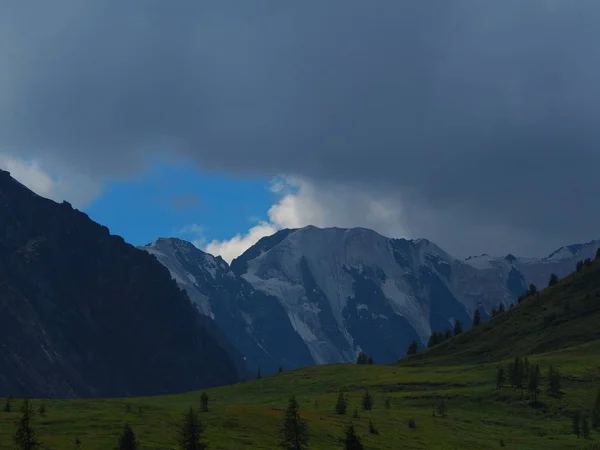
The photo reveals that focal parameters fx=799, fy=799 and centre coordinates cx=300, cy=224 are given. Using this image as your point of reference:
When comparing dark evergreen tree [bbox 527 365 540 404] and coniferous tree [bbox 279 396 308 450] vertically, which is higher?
dark evergreen tree [bbox 527 365 540 404]

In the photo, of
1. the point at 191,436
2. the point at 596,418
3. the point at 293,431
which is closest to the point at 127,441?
the point at 191,436

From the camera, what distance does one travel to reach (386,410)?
140 m

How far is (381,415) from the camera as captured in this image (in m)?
130

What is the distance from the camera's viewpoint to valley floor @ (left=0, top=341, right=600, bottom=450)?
95.3m

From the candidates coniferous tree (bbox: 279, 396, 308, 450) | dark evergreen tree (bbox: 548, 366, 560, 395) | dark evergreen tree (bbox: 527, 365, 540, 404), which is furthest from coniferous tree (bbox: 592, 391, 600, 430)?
coniferous tree (bbox: 279, 396, 308, 450)

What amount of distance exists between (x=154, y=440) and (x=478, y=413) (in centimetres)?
7267

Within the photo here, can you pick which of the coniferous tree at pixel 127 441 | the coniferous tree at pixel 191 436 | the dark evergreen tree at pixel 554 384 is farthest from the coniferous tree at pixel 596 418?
the coniferous tree at pixel 127 441

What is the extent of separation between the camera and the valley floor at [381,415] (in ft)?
313

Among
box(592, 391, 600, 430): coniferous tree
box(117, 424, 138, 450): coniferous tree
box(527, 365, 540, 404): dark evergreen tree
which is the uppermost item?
box(527, 365, 540, 404): dark evergreen tree

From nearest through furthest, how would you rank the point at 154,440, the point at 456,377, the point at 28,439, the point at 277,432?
the point at 28,439
the point at 154,440
the point at 277,432
the point at 456,377

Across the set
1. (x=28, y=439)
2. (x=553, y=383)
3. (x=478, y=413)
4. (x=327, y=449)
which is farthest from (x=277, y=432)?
(x=553, y=383)

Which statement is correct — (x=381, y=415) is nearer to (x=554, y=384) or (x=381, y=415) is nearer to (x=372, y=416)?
(x=372, y=416)

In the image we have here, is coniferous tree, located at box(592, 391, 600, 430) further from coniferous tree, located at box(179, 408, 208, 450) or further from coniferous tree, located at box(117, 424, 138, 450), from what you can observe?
coniferous tree, located at box(117, 424, 138, 450)

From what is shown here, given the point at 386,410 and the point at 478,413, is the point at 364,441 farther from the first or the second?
the point at 478,413
